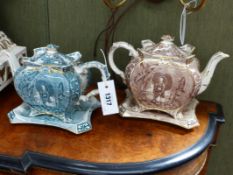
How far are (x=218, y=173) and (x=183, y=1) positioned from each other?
65 cm

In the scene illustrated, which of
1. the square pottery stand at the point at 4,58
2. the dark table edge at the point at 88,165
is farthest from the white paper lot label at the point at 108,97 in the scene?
the square pottery stand at the point at 4,58

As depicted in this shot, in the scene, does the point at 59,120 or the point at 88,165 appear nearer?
the point at 88,165

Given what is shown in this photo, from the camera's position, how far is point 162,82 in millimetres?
705

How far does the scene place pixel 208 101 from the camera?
0.90 meters

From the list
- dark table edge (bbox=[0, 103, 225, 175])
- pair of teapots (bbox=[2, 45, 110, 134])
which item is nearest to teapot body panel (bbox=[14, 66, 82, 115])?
pair of teapots (bbox=[2, 45, 110, 134])

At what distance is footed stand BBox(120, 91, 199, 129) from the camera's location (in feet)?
2.44

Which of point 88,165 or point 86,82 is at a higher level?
point 86,82

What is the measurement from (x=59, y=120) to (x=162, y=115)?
0.85ft

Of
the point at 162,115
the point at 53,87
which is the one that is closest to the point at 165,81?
the point at 162,115

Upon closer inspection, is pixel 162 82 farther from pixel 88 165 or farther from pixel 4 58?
pixel 4 58

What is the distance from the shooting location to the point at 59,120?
734 mm

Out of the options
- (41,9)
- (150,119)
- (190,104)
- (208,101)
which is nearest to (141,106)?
(150,119)

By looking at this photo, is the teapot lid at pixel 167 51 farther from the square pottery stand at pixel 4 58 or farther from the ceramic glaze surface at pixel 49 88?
the square pottery stand at pixel 4 58

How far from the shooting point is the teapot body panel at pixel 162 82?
69 cm
